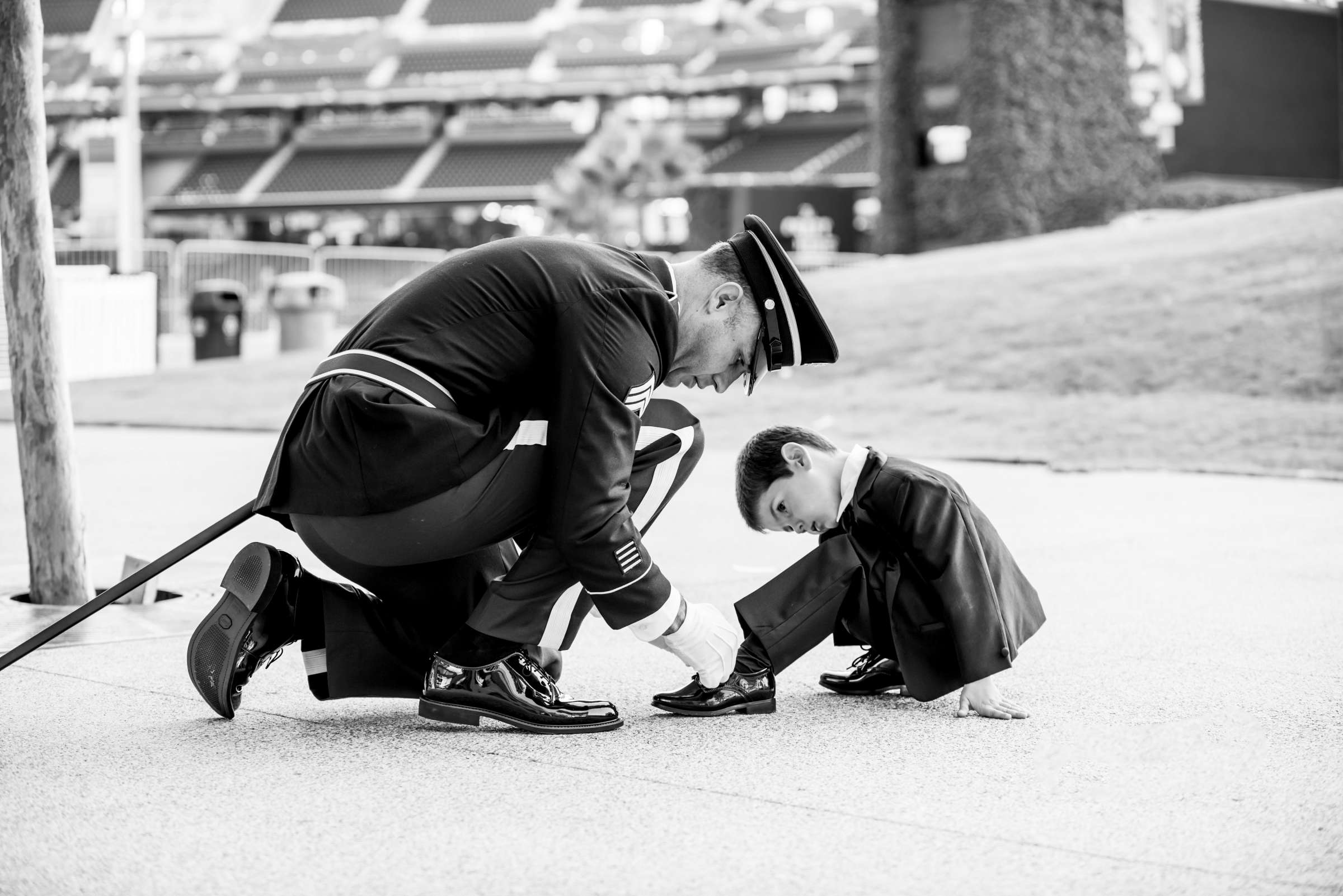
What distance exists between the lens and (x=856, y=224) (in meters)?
36.2

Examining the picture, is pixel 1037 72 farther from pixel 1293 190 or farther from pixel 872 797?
pixel 872 797

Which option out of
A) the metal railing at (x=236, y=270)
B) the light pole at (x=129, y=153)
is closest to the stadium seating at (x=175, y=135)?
the light pole at (x=129, y=153)

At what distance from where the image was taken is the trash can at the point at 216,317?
19156 millimetres

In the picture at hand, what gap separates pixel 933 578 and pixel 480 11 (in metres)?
44.9

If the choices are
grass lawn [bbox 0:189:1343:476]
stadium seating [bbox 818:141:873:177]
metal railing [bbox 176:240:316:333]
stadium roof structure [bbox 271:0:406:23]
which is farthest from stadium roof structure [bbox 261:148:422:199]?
grass lawn [bbox 0:189:1343:476]

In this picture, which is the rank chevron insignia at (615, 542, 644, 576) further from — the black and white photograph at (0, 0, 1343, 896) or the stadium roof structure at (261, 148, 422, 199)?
the stadium roof structure at (261, 148, 422, 199)

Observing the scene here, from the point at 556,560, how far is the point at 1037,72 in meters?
22.0

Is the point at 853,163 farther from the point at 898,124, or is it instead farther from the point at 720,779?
the point at 720,779

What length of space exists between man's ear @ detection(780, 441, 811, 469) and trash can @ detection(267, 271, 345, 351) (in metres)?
16.0

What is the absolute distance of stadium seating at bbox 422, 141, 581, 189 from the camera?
41.9 m

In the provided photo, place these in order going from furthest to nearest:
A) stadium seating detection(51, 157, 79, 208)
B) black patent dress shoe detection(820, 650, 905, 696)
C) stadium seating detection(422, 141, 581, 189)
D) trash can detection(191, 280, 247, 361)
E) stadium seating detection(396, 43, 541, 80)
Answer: stadium seating detection(51, 157, 79, 208) < stadium seating detection(396, 43, 541, 80) < stadium seating detection(422, 141, 581, 189) < trash can detection(191, 280, 247, 361) < black patent dress shoe detection(820, 650, 905, 696)

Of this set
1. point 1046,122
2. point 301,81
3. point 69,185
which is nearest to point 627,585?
point 1046,122

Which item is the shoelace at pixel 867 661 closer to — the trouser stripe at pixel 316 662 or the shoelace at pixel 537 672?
the shoelace at pixel 537 672

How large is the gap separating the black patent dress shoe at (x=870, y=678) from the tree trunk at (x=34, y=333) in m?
2.38
